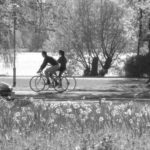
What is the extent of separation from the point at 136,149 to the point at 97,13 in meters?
32.2

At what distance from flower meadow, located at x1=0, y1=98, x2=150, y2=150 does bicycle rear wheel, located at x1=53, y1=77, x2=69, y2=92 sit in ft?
36.3

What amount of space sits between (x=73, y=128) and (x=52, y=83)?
43.7 feet

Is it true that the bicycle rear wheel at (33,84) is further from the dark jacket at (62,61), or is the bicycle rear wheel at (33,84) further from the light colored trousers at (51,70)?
the dark jacket at (62,61)

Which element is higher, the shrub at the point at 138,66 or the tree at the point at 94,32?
the tree at the point at 94,32

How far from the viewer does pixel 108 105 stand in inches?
367

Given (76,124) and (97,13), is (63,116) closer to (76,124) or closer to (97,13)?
(76,124)

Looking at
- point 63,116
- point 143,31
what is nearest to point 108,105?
point 63,116

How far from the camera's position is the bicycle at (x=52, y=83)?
2055 cm

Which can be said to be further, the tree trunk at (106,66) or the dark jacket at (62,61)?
the tree trunk at (106,66)

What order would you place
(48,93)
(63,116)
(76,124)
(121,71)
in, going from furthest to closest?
1. (121,71)
2. (48,93)
3. (63,116)
4. (76,124)

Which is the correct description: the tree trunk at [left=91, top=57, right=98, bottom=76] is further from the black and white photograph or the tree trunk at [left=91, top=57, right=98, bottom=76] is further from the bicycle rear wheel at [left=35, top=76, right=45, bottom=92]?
the bicycle rear wheel at [left=35, top=76, right=45, bottom=92]

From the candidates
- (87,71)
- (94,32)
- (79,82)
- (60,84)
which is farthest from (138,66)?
(60,84)

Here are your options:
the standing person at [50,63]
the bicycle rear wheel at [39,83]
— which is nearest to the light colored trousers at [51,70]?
the standing person at [50,63]

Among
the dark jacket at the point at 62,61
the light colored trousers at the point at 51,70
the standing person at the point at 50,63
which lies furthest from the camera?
the light colored trousers at the point at 51,70
